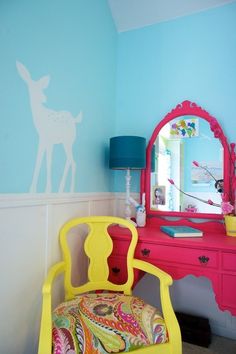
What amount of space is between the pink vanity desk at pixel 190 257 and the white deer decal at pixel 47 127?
0.57 metres

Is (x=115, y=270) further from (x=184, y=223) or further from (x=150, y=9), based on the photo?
(x=150, y=9)

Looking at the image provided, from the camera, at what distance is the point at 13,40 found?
1098mm

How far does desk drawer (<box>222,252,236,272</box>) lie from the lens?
133cm

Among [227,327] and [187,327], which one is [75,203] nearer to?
[187,327]

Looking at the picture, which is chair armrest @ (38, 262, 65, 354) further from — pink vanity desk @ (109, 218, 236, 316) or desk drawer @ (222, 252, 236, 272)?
desk drawer @ (222, 252, 236, 272)

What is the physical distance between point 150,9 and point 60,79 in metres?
1.22

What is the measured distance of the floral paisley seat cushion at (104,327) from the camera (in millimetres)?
966

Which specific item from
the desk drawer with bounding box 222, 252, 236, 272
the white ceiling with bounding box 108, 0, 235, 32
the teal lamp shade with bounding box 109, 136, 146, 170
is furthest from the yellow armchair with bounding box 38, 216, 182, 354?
the white ceiling with bounding box 108, 0, 235, 32

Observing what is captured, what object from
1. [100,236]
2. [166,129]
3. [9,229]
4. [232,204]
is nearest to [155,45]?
[166,129]

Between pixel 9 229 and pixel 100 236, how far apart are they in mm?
600

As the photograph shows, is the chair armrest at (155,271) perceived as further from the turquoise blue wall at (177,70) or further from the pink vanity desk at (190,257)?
the turquoise blue wall at (177,70)

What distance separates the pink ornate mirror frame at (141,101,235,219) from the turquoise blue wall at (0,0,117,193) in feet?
1.19

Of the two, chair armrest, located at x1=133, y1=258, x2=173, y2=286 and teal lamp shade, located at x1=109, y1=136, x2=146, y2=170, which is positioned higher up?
teal lamp shade, located at x1=109, y1=136, x2=146, y2=170

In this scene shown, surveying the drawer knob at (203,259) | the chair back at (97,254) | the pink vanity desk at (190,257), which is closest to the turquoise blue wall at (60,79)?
the chair back at (97,254)
